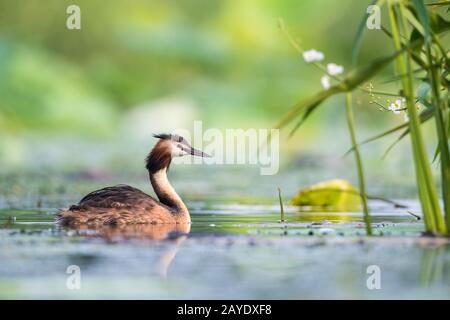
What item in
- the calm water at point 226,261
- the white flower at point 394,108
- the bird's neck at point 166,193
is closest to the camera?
the calm water at point 226,261

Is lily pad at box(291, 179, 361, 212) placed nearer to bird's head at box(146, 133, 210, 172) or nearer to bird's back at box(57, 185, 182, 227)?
bird's head at box(146, 133, 210, 172)

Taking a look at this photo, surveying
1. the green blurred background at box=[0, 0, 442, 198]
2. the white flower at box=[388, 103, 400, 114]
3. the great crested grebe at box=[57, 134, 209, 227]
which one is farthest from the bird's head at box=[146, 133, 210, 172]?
the green blurred background at box=[0, 0, 442, 198]

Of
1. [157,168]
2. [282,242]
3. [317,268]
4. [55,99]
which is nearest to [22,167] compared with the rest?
[55,99]

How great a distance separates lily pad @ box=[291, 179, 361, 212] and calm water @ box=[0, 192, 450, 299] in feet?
9.20

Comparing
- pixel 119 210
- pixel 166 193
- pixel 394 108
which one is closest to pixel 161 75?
pixel 166 193

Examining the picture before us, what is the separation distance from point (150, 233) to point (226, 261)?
1.95m

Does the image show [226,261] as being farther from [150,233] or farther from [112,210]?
[112,210]

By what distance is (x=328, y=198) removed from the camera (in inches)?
574

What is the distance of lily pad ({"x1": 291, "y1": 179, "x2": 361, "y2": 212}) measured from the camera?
45.8 feet

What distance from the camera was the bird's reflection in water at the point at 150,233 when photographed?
8.93m

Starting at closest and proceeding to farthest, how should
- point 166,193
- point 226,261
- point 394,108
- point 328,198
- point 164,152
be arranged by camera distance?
point 226,261 → point 394,108 → point 166,193 → point 164,152 → point 328,198

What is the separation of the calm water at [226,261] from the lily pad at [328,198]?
9.20ft

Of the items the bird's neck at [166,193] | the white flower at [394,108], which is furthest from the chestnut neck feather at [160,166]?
the white flower at [394,108]

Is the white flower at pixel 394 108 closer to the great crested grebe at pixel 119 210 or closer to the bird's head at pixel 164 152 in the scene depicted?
the great crested grebe at pixel 119 210
